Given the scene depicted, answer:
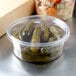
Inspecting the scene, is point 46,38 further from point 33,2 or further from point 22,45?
point 33,2

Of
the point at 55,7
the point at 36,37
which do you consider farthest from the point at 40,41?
the point at 55,7

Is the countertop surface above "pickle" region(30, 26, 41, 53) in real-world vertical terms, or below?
below

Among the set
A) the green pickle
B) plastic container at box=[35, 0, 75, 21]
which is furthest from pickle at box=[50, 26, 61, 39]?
plastic container at box=[35, 0, 75, 21]

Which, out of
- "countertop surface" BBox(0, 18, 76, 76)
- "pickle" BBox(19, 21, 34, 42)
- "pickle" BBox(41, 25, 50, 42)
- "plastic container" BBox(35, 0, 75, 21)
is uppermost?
"pickle" BBox(19, 21, 34, 42)

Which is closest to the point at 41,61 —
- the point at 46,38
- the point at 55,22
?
the point at 46,38

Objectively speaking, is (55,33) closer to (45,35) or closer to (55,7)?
(45,35)

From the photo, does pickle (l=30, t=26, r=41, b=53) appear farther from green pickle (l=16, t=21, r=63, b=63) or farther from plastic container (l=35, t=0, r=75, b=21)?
plastic container (l=35, t=0, r=75, b=21)

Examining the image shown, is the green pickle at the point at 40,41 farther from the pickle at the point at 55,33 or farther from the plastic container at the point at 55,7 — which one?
the plastic container at the point at 55,7
